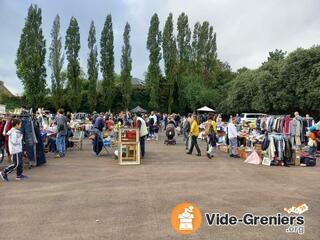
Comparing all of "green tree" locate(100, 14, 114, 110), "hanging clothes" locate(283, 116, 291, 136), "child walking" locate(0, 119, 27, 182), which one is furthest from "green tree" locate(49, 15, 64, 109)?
"child walking" locate(0, 119, 27, 182)

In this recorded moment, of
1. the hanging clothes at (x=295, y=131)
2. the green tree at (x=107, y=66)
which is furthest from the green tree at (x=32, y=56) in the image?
the hanging clothes at (x=295, y=131)

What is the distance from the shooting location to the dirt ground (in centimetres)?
573

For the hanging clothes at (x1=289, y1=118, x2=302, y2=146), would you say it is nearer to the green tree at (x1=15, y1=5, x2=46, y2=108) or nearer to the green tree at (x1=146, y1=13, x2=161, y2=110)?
the green tree at (x1=146, y1=13, x2=161, y2=110)

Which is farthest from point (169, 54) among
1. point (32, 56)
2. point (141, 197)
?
point (141, 197)

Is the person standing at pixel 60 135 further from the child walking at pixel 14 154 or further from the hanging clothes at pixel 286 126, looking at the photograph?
the hanging clothes at pixel 286 126

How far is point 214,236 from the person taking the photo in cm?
552

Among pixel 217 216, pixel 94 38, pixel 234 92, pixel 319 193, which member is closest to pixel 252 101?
pixel 234 92

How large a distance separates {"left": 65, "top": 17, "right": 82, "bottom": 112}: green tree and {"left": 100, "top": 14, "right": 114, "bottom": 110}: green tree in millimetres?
3288

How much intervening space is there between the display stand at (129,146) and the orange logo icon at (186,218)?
640 centimetres

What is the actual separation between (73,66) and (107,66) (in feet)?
14.9

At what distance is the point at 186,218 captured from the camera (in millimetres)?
6438

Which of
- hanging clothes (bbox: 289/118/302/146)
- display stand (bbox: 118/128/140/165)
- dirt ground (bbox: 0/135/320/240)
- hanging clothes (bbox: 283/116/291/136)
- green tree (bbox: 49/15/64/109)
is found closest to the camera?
dirt ground (bbox: 0/135/320/240)

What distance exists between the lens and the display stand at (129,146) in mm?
13697

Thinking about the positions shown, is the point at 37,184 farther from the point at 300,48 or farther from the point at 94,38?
the point at 94,38
